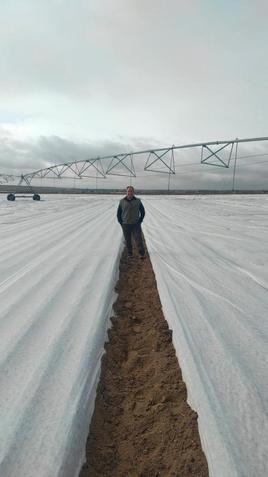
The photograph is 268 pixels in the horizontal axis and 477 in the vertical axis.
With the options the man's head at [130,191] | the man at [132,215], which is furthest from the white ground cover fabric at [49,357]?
the man's head at [130,191]

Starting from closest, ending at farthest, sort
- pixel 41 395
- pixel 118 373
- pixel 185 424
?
pixel 185 424, pixel 41 395, pixel 118 373

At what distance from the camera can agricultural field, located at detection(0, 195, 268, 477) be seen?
2.14 meters

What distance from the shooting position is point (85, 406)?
2.56 m

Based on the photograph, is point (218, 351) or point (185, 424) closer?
point (185, 424)

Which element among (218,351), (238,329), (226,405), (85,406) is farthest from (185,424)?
(238,329)

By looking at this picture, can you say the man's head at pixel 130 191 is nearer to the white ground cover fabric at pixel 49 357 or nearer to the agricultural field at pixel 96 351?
the agricultural field at pixel 96 351

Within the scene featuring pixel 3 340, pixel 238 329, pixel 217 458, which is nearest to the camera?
pixel 217 458

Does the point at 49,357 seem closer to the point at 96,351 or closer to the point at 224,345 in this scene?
the point at 96,351

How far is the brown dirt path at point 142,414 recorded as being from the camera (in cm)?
214

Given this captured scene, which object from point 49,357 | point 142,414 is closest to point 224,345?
point 142,414

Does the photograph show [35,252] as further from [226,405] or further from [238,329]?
[226,405]

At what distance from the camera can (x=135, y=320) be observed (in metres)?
4.50

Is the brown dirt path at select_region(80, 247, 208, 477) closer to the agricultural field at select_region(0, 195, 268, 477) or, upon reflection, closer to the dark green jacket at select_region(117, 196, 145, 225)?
the agricultural field at select_region(0, 195, 268, 477)

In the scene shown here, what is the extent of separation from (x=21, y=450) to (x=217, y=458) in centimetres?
121
